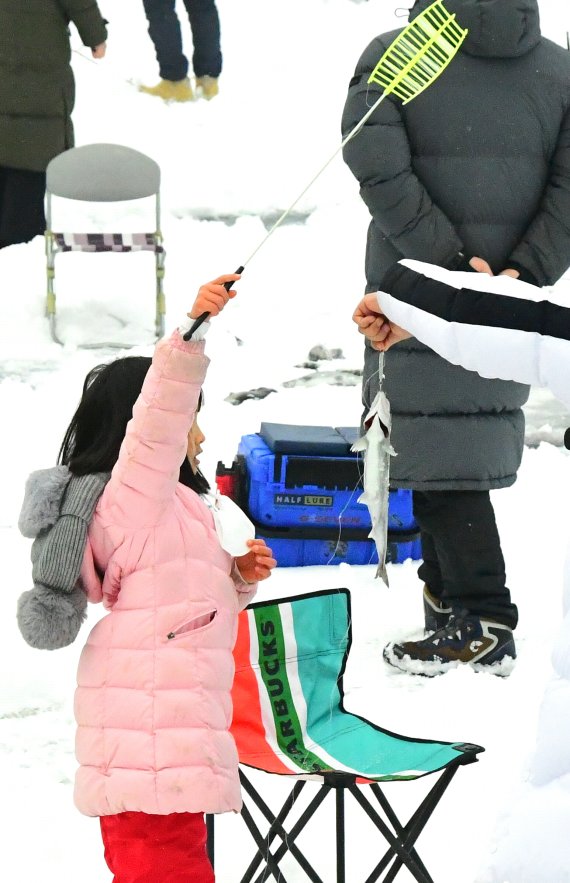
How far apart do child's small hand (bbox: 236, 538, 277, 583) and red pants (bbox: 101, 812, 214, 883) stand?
402 mm

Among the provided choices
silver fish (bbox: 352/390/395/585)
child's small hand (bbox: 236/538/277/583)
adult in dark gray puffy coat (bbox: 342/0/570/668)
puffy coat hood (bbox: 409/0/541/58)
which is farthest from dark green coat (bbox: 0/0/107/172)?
child's small hand (bbox: 236/538/277/583)

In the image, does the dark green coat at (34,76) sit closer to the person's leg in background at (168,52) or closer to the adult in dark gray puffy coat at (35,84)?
the adult in dark gray puffy coat at (35,84)

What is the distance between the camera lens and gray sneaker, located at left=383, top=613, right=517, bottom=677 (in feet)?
11.2

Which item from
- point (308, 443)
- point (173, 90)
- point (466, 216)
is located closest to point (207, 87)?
point (173, 90)

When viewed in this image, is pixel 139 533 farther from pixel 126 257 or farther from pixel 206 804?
A: pixel 126 257

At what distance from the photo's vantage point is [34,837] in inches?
106

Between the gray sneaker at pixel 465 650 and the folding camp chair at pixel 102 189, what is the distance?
2708 millimetres

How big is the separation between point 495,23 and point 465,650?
1.49m

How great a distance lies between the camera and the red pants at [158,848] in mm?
2133

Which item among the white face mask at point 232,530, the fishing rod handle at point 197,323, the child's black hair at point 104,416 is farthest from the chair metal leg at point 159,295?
the fishing rod handle at point 197,323

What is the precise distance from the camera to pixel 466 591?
3441mm

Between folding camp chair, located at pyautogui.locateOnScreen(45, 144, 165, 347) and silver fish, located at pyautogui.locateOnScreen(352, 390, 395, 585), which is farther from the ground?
silver fish, located at pyautogui.locateOnScreen(352, 390, 395, 585)

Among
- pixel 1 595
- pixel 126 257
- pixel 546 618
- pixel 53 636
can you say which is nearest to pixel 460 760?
pixel 53 636

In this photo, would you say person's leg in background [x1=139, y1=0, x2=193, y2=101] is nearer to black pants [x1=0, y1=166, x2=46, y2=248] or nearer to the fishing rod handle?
black pants [x1=0, y1=166, x2=46, y2=248]
